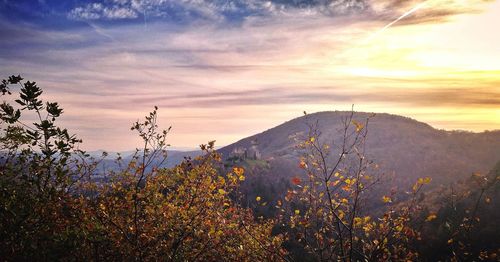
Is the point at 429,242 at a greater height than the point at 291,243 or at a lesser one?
greater

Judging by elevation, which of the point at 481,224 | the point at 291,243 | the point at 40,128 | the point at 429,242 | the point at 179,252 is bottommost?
the point at 291,243

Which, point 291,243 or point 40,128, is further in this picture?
point 291,243

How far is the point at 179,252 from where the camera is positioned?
14.7 m

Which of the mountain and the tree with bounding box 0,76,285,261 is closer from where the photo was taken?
the tree with bounding box 0,76,285,261

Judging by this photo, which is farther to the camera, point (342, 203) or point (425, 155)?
point (425, 155)

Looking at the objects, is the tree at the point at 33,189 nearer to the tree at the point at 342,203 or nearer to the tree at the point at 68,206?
the tree at the point at 68,206

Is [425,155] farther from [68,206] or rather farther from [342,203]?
[68,206]

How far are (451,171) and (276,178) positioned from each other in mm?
67153

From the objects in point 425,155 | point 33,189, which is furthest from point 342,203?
point 425,155

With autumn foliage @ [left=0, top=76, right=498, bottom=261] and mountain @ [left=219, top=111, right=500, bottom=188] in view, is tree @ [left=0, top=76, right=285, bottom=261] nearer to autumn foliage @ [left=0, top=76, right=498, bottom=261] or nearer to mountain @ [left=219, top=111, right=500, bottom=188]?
autumn foliage @ [left=0, top=76, right=498, bottom=261]

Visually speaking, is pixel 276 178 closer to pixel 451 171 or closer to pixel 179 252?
pixel 451 171

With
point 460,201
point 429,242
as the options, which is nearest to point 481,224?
point 429,242

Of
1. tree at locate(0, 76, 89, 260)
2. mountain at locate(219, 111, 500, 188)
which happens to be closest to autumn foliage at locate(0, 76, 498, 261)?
tree at locate(0, 76, 89, 260)

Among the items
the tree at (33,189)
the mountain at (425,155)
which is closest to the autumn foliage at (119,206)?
the tree at (33,189)
